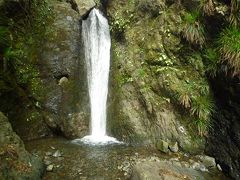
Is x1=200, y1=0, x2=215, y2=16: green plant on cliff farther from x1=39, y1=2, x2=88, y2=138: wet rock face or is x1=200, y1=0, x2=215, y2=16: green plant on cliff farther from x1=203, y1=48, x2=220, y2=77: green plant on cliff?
x1=39, y1=2, x2=88, y2=138: wet rock face

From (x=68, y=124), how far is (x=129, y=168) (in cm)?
285

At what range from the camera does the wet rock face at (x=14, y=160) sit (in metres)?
5.56

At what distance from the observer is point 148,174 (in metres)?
5.87

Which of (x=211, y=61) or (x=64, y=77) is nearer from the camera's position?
(x=211, y=61)

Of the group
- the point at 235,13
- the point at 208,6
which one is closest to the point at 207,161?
the point at 235,13

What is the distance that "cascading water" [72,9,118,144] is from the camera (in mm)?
9438

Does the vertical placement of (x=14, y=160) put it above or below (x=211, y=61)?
below

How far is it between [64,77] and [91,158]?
10.4 ft

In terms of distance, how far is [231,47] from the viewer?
23.4 feet

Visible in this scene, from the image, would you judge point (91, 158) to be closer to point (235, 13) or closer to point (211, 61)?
point (211, 61)

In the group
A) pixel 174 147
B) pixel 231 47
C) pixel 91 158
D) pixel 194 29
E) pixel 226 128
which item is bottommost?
pixel 91 158

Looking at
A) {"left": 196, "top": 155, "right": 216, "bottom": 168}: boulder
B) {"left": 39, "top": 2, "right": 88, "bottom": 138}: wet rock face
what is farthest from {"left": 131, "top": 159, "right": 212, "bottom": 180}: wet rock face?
{"left": 39, "top": 2, "right": 88, "bottom": 138}: wet rock face

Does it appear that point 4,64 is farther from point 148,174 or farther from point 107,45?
point 148,174

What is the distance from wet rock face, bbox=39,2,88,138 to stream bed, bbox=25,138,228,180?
0.73 m
